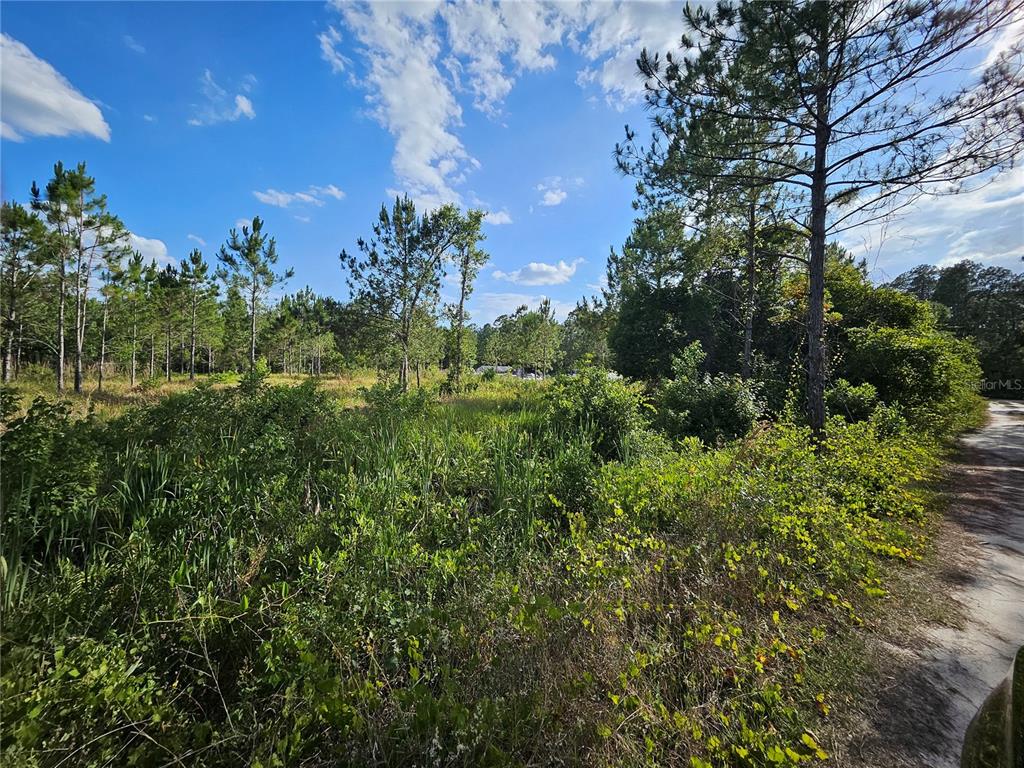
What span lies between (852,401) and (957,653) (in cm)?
750

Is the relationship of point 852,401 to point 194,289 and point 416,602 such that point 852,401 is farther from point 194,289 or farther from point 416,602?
point 194,289

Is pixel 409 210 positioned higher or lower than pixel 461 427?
higher

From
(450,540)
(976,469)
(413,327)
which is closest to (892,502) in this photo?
(976,469)

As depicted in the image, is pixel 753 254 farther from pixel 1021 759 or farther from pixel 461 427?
pixel 1021 759

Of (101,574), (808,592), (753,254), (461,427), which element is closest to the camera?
(101,574)

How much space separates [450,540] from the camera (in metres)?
3.17

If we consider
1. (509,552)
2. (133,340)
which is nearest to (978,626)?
(509,552)

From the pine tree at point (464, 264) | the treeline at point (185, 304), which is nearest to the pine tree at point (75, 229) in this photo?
the treeline at point (185, 304)

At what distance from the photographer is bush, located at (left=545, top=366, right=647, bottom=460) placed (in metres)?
6.05

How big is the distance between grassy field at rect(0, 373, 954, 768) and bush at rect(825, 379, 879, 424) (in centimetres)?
456

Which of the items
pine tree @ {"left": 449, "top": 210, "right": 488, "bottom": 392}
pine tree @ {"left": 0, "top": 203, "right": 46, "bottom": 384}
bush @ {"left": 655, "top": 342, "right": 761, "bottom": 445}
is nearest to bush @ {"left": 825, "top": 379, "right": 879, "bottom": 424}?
bush @ {"left": 655, "top": 342, "right": 761, "bottom": 445}

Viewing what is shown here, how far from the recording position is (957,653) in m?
2.35

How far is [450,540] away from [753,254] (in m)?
12.2

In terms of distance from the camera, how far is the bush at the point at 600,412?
238 inches
